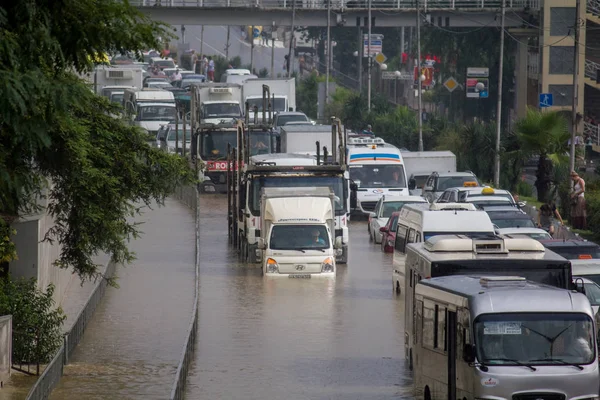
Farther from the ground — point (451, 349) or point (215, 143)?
point (215, 143)

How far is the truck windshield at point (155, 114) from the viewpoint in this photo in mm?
67062

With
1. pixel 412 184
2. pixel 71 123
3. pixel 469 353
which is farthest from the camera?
pixel 412 184

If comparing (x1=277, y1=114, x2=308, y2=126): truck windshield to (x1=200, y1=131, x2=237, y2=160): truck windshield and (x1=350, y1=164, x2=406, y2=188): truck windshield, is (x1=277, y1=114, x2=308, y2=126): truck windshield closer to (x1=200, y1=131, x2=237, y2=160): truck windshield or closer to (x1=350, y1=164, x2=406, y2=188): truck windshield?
(x1=200, y1=131, x2=237, y2=160): truck windshield

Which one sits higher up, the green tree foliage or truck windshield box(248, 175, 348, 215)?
truck windshield box(248, 175, 348, 215)

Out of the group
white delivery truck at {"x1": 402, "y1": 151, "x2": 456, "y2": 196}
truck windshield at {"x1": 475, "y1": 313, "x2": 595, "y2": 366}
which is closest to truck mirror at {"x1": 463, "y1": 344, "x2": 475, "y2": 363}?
truck windshield at {"x1": 475, "y1": 313, "x2": 595, "y2": 366}

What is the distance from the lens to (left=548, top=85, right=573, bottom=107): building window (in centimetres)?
7338

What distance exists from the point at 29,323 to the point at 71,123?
8.34m

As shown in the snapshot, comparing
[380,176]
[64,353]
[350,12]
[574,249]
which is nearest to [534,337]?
[64,353]

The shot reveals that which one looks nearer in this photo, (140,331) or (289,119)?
(140,331)

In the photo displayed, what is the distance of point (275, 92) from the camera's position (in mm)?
72375

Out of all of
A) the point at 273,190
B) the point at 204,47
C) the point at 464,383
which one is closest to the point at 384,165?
the point at 273,190

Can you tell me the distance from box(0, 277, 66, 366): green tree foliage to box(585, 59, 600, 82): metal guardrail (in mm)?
52314

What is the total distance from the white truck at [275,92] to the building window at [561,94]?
43.4 feet

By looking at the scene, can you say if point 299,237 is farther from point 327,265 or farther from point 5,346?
point 5,346
